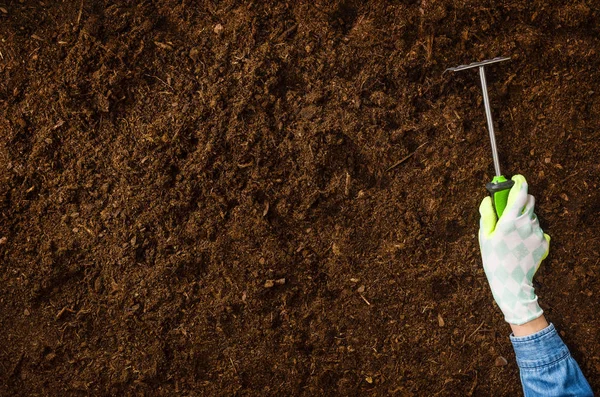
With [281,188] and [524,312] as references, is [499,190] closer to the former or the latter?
[524,312]

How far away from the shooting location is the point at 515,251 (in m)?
1.59

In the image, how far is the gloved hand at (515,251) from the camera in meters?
1.57

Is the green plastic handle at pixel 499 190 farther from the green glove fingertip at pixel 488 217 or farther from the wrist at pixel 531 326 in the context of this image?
the wrist at pixel 531 326

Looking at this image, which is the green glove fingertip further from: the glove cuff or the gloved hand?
the glove cuff

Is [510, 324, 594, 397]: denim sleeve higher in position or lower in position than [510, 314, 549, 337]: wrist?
lower

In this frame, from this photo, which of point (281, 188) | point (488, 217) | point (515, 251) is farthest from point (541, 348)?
point (281, 188)

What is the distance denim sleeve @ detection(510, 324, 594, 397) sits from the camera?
1585 mm

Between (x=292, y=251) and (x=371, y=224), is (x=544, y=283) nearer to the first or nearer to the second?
(x=371, y=224)

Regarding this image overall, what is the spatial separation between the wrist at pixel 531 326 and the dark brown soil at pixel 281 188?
0.22 ft

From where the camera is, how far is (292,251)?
170 cm

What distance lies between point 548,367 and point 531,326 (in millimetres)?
133

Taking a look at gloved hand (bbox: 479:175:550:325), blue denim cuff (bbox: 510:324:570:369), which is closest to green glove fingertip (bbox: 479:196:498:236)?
gloved hand (bbox: 479:175:550:325)

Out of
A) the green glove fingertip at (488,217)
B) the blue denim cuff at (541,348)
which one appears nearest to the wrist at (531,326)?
the blue denim cuff at (541,348)

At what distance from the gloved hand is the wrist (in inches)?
1.4
